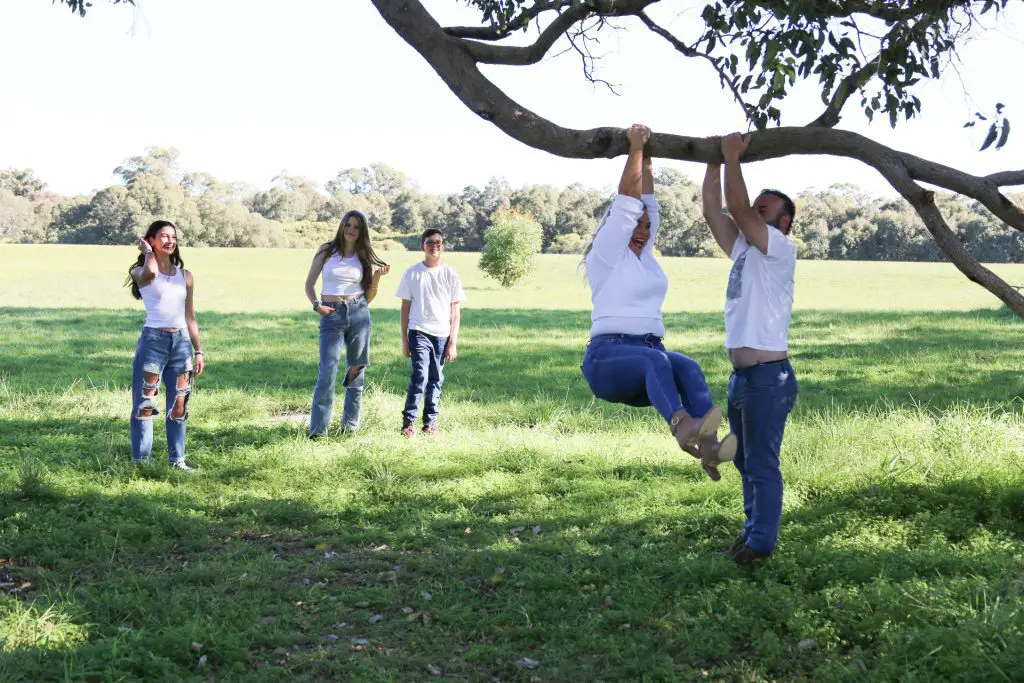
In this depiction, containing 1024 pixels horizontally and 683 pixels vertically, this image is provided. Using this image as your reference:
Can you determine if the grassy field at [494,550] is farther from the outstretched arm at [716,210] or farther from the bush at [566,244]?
the bush at [566,244]

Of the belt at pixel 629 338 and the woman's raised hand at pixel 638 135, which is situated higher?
the woman's raised hand at pixel 638 135

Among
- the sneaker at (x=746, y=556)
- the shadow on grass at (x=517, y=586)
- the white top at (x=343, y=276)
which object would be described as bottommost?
the shadow on grass at (x=517, y=586)

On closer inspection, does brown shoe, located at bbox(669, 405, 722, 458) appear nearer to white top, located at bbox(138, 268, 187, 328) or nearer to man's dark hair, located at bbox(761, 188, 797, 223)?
man's dark hair, located at bbox(761, 188, 797, 223)

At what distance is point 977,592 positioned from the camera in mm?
5234

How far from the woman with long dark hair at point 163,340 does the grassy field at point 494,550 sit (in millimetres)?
387

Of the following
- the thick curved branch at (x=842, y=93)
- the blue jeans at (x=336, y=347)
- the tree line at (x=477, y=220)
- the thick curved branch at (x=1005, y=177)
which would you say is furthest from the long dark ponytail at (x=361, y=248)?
the tree line at (x=477, y=220)

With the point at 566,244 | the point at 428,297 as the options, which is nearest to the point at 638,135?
the point at 428,297

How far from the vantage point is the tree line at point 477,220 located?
84.3m

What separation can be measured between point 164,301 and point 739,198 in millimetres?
5203

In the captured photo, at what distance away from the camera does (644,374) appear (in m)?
5.27

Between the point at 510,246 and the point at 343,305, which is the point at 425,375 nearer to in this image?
the point at 343,305

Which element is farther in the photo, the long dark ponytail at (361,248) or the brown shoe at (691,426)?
the long dark ponytail at (361,248)

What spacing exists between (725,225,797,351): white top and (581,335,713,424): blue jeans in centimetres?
37

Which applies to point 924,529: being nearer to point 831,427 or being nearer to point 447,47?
point 831,427
